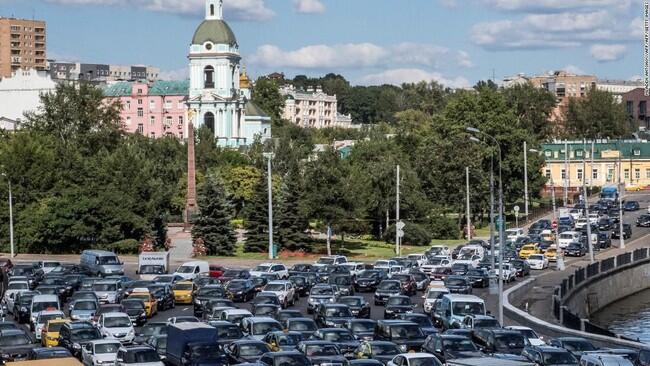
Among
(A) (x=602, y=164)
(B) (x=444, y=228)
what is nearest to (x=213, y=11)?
(A) (x=602, y=164)

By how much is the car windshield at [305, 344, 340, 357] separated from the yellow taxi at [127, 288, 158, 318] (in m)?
16.4

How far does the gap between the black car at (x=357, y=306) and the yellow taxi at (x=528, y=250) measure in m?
30.6

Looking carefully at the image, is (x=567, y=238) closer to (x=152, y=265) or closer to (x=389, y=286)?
(x=152, y=265)

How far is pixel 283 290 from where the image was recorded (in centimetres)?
5575

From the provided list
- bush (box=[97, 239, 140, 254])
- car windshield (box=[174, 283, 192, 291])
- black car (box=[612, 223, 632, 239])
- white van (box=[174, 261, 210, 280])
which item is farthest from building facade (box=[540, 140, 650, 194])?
car windshield (box=[174, 283, 192, 291])

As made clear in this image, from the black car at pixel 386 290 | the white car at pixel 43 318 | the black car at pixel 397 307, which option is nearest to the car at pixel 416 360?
the black car at pixel 397 307

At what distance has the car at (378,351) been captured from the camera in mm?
35469

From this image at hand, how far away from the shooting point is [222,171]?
121250 millimetres

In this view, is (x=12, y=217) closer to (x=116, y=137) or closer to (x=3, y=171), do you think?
(x=3, y=171)

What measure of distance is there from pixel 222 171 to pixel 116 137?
40.9 feet

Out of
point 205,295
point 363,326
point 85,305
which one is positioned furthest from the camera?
point 205,295

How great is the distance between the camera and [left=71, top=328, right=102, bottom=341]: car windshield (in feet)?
130

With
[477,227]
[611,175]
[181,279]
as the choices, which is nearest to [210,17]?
[611,175]

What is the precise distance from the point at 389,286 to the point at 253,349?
22664 mm
